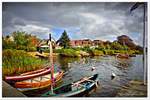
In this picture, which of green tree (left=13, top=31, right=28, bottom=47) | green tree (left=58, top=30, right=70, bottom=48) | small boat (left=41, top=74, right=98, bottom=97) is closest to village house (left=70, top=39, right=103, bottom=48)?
green tree (left=58, top=30, right=70, bottom=48)

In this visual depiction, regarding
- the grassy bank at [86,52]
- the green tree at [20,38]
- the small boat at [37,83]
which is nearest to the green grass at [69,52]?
the grassy bank at [86,52]

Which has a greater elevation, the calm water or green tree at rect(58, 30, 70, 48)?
green tree at rect(58, 30, 70, 48)

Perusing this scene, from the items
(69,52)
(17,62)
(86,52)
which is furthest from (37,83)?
(86,52)

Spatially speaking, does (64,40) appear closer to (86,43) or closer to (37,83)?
(86,43)

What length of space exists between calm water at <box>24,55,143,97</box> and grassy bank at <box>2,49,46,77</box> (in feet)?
0.67

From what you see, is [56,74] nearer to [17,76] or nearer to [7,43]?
[17,76]

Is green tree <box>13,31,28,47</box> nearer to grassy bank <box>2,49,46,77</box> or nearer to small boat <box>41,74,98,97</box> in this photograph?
grassy bank <box>2,49,46,77</box>

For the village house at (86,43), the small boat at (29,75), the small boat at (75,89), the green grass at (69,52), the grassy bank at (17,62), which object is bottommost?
the small boat at (75,89)

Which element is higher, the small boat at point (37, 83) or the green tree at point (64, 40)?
the green tree at point (64, 40)

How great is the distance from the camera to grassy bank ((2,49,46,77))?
8.65 ft

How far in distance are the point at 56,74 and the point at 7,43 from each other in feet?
1.74

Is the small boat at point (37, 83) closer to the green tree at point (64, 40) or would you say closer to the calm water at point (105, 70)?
the calm water at point (105, 70)

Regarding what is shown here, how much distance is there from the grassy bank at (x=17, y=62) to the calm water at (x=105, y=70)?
204mm

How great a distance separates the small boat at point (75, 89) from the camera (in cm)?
264
